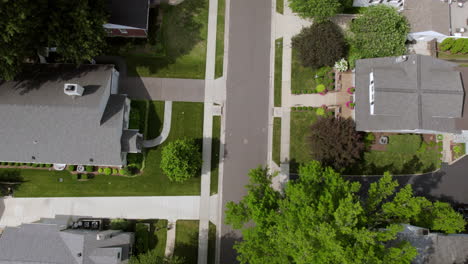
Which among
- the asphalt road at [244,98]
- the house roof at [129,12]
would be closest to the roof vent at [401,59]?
the asphalt road at [244,98]

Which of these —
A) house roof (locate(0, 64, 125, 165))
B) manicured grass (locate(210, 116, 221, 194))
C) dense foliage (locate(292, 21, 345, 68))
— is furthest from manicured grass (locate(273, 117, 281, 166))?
house roof (locate(0, 64, 125, 165))

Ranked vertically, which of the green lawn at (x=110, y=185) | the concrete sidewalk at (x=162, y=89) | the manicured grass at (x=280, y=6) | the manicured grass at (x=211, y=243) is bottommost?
the manicured grass at (x=211, y=243)

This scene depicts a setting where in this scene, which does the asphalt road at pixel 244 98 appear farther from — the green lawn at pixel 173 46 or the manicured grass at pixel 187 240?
the green lawn at pixel 173 46

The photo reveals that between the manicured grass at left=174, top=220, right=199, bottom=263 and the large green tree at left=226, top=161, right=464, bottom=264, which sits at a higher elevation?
the large green tree at left=226, top=161, right=464, bottom=264

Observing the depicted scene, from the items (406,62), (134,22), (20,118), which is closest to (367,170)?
(406,62)

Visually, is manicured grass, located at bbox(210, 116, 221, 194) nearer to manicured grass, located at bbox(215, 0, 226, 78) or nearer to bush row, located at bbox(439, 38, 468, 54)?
manicured grass, located at bbox(215, 0, 226, 78)

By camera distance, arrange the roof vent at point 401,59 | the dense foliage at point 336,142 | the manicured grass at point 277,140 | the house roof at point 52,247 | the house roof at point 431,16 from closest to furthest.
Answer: the house roof at point 52,247
the dense foliage at point 336,142
the roof vent at point 401,59
the house roof at point 431,16
the manicured grass at point 277,140

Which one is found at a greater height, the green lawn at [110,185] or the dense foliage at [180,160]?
the dense foliage at [180,160]

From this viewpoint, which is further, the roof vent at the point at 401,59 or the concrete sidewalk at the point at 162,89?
the concrete sidewalk at the point at 162,89
